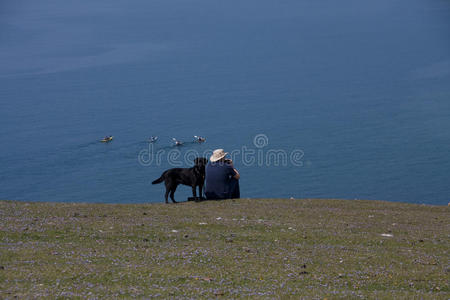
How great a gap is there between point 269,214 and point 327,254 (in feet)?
21.0

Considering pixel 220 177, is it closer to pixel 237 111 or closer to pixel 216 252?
pixel 216 252

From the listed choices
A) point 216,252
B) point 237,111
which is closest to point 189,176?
point 216,252

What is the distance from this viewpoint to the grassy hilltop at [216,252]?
1367cm

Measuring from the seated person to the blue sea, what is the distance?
122ft

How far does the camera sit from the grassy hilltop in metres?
13.7

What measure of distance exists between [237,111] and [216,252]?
263ft

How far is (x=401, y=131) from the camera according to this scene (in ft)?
283

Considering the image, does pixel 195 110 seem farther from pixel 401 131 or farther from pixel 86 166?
pixel 401 131

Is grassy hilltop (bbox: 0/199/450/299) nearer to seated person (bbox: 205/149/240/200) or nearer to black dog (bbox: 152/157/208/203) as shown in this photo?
black dog (bbox: 152/157/208/203)

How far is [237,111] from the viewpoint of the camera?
316 ft

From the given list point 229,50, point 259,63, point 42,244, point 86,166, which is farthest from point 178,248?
point 229,50

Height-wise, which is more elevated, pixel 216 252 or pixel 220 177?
pixel 220 177

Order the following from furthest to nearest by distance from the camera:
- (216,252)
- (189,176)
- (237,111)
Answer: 1. (237,111)
2. (189,176)
3. (216,252)

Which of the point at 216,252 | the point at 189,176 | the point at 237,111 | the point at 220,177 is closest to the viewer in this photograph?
the point at 216,252
